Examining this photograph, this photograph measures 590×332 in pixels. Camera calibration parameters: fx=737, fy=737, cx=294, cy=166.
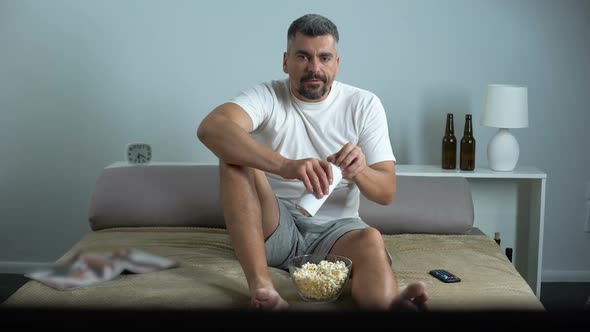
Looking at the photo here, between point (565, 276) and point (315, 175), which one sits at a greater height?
point (315, 175)

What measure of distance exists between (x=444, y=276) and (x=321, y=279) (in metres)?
0.49

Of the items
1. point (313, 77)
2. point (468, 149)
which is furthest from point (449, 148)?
point (313, 77)

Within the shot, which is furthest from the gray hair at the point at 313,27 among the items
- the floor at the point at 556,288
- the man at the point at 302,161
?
the floor at the point at 556,288

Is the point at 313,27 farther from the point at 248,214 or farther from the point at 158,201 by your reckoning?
the point at 158,201

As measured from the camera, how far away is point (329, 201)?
7.38ft

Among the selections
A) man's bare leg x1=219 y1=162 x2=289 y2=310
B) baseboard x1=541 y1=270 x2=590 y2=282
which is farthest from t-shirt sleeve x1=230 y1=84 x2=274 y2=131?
baseboard x1=541 y1=270 x2=590 y2=282

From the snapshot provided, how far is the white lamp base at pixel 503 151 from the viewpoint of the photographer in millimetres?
3023

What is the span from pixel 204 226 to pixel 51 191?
1.07 metres

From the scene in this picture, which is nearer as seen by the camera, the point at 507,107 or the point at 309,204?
the point at 309,204

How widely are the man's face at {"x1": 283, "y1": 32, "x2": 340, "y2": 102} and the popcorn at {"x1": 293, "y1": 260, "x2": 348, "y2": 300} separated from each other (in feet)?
2.01

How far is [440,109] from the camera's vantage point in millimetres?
3283

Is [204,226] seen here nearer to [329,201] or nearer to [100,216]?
[100,216]

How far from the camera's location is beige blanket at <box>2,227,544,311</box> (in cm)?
184

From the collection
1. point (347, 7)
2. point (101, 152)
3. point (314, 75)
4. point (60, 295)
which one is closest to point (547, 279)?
point (347, 7)
